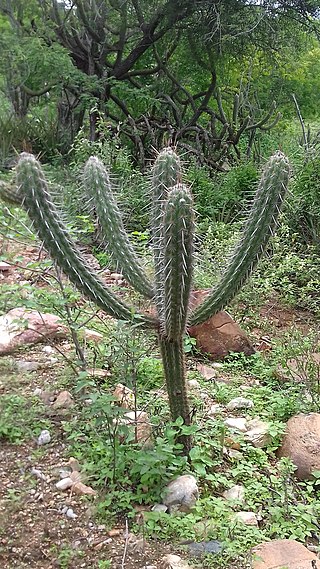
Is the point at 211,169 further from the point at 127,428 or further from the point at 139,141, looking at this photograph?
the point at 127,428

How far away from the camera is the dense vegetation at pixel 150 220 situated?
7.67 feet

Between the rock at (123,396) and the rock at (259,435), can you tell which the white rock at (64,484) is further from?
the rock at (259,435)

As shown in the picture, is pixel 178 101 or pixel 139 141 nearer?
pixel 139 141

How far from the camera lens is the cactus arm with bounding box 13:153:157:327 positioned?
229 centimetres

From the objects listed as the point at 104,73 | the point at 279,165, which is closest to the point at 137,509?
the point at 279,165

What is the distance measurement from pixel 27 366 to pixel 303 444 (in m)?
1.51

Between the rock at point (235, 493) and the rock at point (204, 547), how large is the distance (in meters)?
0.29

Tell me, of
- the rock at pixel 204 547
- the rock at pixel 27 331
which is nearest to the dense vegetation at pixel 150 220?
the rock at pixel 204 547

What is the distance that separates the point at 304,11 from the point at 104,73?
2.87 m

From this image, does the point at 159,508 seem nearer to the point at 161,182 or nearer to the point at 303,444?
the point at 303,444

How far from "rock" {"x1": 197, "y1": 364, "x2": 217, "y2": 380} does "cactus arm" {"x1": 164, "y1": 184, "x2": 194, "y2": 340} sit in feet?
3.96

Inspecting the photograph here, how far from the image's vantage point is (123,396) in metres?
2.64

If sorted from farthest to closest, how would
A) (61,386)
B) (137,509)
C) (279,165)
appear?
1. (61,386)
2. (279,165)
3. (137,509)

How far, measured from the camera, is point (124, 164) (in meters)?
6.40
